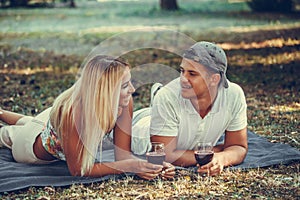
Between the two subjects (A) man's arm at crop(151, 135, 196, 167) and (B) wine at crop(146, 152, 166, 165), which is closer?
(B) wine at crop(146, 152, 166, 165)

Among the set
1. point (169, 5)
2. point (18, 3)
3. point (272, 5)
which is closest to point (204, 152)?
point (272, 5)

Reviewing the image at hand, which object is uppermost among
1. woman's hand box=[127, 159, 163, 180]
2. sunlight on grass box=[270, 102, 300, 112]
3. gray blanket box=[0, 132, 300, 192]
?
woman's hand box=[127, 159, 163, 180]

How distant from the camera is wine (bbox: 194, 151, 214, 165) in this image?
4883 mm

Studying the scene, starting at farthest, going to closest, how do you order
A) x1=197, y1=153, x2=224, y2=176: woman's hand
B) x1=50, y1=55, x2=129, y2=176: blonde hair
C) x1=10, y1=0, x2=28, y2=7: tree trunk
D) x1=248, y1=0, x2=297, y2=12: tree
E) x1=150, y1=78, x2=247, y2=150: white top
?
x1=10, y1=0, x2=28, y2=7: tree trunk < x1=248, y1=0, x2=297, y2=12: tree < x1=150, y1=78, x2=247, y2=150: white top < x1=197, y1=153, x2=224, y2=176: woman's hand < x1=50, y1=55, x2=129, y2=176: blonde hair

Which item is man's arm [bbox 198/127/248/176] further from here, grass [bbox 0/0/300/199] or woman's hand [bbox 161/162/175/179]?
woman's hand [bbox 161/162/175/179]

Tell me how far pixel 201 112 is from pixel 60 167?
45.1 inches

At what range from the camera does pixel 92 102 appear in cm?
476

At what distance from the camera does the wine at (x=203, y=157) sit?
4.88 m

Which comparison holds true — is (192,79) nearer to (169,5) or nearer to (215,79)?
(215,79)

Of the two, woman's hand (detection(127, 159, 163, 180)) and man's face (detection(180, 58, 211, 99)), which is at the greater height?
man's face (detection(180, 58, 211, 99))

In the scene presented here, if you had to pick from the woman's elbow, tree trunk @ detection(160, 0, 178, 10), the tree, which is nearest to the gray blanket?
the woman's elbow

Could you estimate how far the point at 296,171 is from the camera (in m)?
5.17

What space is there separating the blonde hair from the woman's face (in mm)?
42

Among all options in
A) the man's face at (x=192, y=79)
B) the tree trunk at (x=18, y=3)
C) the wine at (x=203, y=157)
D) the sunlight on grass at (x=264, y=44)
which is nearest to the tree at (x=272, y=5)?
the sunlight on grass at (x=264, y=44)
